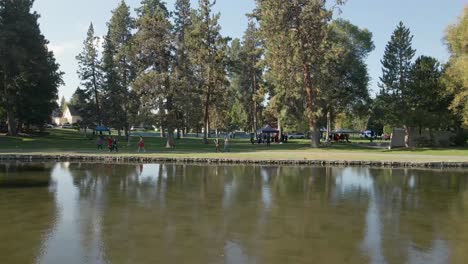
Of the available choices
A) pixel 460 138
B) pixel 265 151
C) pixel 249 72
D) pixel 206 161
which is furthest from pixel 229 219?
pixel 249 72

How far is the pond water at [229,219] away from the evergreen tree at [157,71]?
25.5 metres

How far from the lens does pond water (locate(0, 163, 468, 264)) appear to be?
36.1ft

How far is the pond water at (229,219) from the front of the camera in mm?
11016

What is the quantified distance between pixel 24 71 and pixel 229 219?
52223 mm

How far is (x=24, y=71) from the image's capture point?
A: 194 feet

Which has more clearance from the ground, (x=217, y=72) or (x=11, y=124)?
(x=217, y=72)

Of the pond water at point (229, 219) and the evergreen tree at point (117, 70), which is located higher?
the evergreen tree at point (117, 70)

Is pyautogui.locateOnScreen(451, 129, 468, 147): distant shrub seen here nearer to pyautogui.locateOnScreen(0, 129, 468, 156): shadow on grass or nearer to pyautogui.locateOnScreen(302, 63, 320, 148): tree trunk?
pyautogui.locateOnScreen(0, 129, 468, 156): shadow on grass

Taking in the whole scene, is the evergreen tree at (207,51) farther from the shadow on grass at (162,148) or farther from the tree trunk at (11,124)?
the tree trunk at (11,124)

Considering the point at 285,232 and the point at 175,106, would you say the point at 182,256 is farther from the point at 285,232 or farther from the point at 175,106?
the point at 175,106

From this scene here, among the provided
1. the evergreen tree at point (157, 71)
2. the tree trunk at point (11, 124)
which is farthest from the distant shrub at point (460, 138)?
the tree trunk at point (11, 124)

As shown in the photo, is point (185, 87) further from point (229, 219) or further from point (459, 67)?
point (229, 219)

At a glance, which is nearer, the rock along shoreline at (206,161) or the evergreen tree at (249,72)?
the rock along shoreline at (206,161)

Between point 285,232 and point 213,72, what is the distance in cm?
4774
